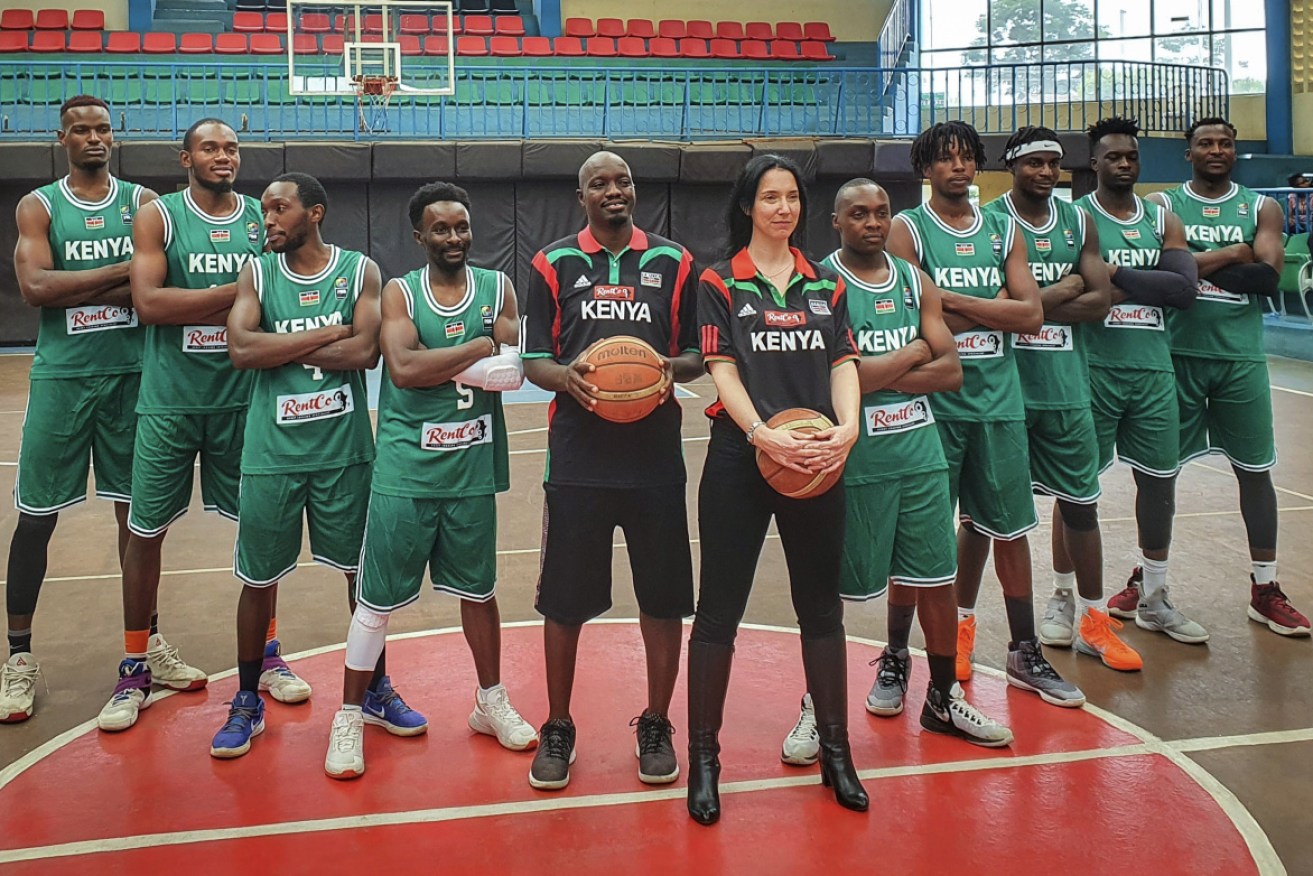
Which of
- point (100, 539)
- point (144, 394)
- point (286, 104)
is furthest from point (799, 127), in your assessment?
point (144, 394)

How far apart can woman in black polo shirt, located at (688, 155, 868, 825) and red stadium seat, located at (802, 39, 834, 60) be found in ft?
62.3

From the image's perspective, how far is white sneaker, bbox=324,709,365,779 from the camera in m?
3.86

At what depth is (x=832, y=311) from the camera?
141 inches

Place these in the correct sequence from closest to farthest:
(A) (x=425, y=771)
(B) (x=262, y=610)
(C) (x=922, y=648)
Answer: (A) (x=425, y=771) → (B) (x=262, y=610) → (C) (x=922, y=648)

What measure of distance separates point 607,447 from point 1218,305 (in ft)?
10.3

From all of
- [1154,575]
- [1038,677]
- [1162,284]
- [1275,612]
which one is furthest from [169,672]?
[1275,612]

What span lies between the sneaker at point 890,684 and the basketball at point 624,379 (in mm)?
1543

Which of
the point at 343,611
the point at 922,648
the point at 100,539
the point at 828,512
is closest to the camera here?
the point at 828,512

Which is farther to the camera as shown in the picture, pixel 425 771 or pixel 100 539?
pixel 100 539

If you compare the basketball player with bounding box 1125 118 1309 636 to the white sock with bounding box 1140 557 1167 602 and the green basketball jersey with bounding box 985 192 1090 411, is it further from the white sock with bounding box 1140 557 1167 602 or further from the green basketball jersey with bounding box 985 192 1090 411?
the green basketball jersey with bounding box 985 192 1090 411

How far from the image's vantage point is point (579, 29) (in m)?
21.6

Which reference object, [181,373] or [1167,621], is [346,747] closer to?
[181,373]

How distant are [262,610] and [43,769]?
85 cm

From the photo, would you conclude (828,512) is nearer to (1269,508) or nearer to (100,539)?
(1269,508)
